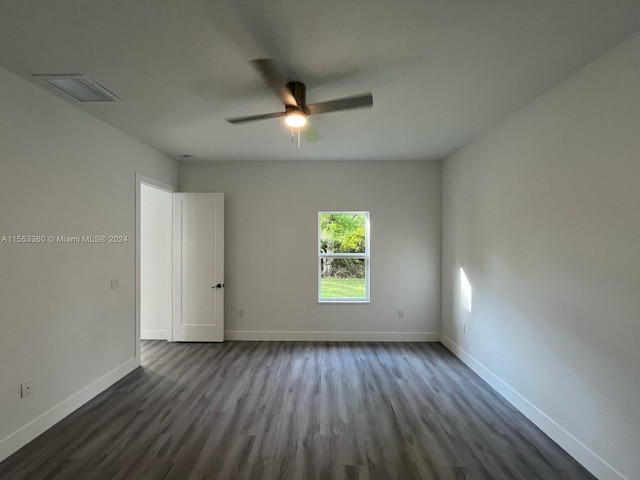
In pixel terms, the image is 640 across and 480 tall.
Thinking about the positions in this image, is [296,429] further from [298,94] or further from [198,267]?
[198,267]

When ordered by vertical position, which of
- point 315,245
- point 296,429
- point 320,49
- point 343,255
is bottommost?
point 296,429

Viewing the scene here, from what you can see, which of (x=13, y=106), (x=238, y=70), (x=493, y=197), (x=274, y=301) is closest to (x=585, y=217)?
(x=493, y=197)

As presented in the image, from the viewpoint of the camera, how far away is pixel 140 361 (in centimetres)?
382

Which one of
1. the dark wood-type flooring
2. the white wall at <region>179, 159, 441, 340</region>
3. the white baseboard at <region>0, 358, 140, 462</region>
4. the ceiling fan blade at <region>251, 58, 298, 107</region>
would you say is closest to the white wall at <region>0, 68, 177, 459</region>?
the white baseboard at <region>0, 358, 140, 462</region>

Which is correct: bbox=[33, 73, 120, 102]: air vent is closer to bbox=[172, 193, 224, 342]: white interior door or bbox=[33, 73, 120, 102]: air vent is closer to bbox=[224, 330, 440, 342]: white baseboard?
bbox=[172, 193, 224, 342]: white interior door

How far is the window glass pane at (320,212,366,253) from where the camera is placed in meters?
4.89

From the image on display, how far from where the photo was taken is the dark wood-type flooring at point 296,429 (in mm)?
2062

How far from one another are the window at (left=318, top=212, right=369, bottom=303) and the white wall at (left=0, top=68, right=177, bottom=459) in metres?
2.61

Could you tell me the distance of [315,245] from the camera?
4.77m

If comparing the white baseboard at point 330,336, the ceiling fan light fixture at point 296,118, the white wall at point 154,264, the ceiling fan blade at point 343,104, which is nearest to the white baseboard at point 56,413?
the white wall at point 154,264

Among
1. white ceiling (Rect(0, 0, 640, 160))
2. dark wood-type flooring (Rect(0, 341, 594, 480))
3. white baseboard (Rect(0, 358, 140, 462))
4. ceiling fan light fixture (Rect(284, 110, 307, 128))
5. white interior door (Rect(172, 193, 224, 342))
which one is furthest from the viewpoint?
white interior door (Rect(172, 193, 224, 342))

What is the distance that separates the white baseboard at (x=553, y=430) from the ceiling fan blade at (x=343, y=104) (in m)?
2.76

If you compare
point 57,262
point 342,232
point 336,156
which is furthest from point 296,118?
point 342,232

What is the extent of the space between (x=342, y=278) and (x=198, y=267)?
7.15 feet
